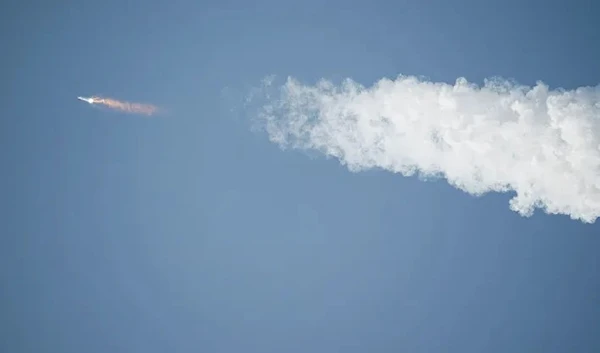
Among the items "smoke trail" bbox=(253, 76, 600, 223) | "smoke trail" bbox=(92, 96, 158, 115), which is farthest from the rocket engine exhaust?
"smoke trail" bbox=(253, 76, 600, 223)

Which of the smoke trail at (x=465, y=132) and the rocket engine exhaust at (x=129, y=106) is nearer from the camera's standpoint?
the smoke trail at (x=465, y=132)

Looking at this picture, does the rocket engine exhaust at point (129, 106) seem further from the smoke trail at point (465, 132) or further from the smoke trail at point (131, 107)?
the smoke trail at point (465, 132)

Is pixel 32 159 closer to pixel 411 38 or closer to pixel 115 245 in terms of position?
pixel 115 245

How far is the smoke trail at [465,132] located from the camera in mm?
8656

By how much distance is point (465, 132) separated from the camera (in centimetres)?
930

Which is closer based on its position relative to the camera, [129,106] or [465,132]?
[465,132]

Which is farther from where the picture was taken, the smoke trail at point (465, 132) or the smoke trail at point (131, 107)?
the smoke trail at point (131, 107)

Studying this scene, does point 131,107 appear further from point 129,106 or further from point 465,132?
point 465,132

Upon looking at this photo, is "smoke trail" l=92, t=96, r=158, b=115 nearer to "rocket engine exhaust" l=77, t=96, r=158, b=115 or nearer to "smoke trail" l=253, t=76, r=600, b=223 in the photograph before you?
"rocket engine exhaust" l=77, t=96, r=158, b=115

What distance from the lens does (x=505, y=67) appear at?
9.96m

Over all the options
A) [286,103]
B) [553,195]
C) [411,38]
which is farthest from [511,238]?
[286,103]

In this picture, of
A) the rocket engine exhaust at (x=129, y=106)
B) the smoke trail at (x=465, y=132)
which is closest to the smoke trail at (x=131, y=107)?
the rocket engine exhaust at (x=129, y=106)

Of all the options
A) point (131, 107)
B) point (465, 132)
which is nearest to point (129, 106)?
point (131, 107)

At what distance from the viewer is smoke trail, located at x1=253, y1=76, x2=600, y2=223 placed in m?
8.66
